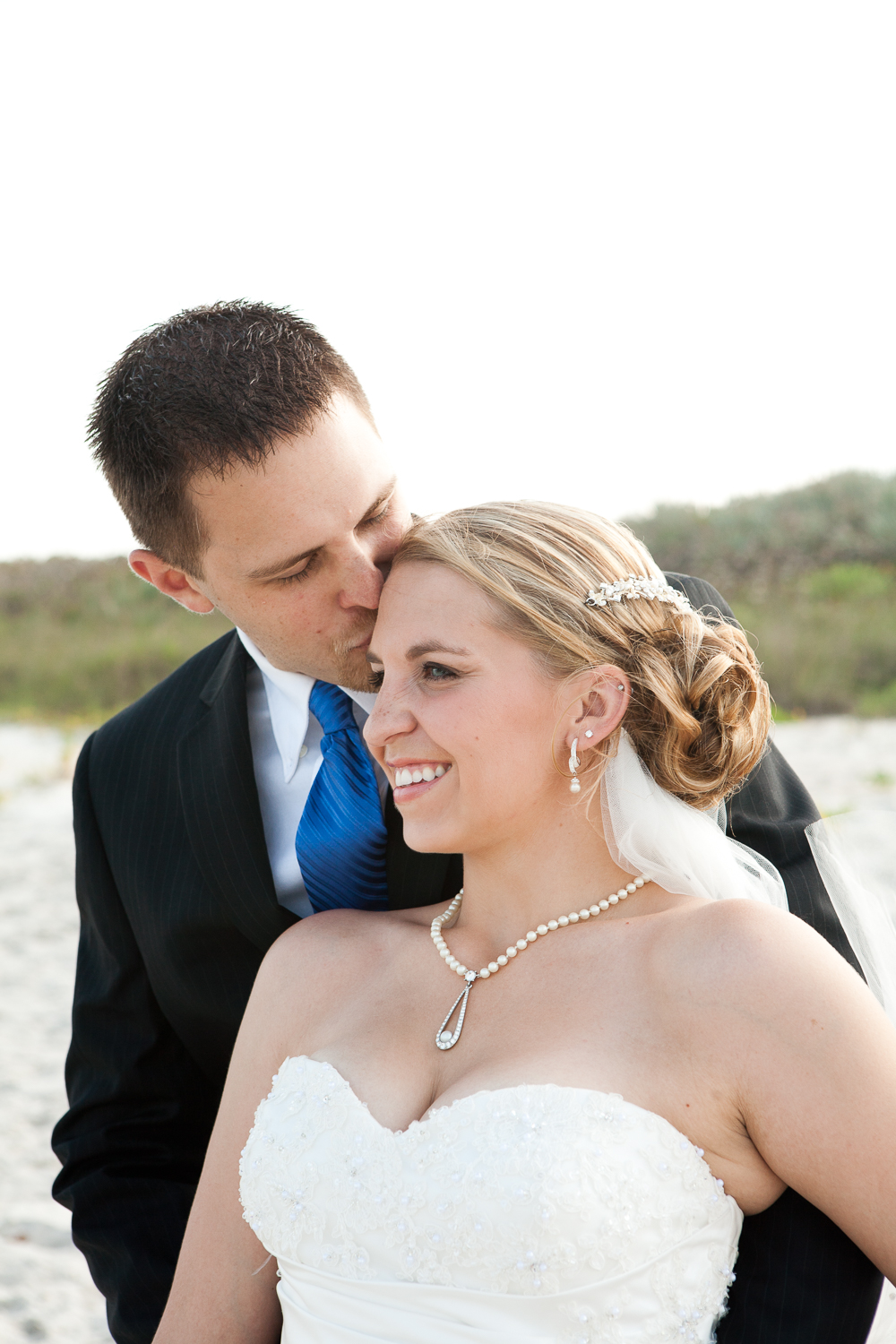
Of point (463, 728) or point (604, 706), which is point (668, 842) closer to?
point (604, 706)

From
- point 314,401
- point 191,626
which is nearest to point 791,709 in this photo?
point 191,626

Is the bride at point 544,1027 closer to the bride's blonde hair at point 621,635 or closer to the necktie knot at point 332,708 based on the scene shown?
the bride's blonde hair at point 621,635

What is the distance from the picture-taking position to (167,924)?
11.3 ft

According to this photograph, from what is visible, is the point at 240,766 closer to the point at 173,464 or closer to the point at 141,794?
the point at 141,794

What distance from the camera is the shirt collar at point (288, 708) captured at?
3.48 m

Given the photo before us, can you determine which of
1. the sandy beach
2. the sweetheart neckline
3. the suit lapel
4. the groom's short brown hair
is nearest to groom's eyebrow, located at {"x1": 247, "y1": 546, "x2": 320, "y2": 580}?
the groom's short brown hair

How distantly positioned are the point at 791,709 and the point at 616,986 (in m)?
13.5

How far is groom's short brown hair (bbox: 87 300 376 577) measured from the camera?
9.68 feet

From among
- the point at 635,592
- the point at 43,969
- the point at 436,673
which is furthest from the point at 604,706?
the point at 43,969

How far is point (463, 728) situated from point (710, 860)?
2.15ft

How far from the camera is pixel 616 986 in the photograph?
7.89 ft

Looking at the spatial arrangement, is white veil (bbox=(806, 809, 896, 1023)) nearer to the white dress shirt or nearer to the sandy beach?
the sandy beach

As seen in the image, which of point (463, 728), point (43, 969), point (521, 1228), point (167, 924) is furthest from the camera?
point (43, 969)

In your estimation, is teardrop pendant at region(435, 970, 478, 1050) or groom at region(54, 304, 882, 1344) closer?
teardrop pendant at region(435, 970, 478, 1050)
